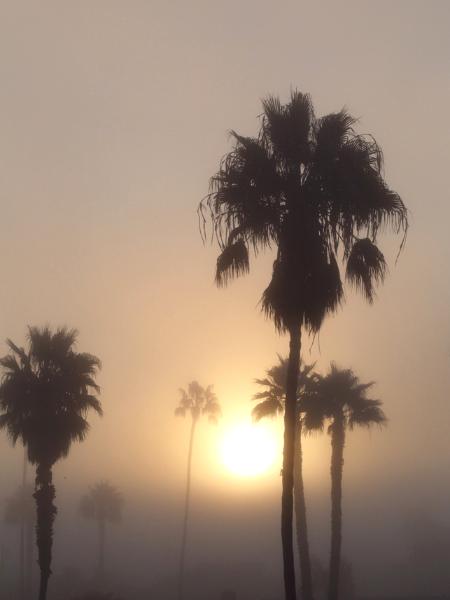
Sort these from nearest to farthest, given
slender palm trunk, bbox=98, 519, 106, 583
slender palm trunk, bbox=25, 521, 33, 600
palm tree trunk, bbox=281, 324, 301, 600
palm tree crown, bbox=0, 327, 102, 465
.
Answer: palm tree trunk, bbox=281, 324, 301, 600, palm tree crown, bbox=0, 327, 102, 465, slender palm trunk, bbox=25, 521, 33, 600, slender palm trunk, bbox=98, 519, 106, 583

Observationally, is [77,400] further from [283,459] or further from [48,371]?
[283,459]

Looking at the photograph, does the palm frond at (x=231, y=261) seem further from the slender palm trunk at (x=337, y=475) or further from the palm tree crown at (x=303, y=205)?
the slender palm trunk at (x=337, y=475)

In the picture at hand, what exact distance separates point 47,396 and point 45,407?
580 mm

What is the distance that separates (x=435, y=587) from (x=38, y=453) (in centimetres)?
7217

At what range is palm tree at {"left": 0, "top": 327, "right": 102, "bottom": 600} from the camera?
116ft

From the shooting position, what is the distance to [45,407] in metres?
35.8

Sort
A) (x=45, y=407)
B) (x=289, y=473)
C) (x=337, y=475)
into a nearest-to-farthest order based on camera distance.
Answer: (x=289, y=473) < (x=45, y=407) < (x=337, y=475)

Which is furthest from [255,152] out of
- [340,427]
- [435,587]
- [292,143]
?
[435,587]

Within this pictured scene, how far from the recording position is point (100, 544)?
102 metres

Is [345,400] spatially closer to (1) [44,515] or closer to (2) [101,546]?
(1) [44,515]

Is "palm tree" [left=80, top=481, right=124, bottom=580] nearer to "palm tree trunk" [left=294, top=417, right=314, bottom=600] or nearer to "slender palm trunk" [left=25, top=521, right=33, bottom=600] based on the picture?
"slender palm trunk" [left=25, top=521, right=33, bottom=600]

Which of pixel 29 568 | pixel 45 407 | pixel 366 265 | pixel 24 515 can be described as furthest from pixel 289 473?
pixel 24 515

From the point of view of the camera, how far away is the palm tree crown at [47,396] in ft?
116

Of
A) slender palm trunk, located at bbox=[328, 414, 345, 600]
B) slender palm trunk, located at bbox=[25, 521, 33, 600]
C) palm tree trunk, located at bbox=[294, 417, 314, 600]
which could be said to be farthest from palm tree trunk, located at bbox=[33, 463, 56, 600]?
slender palm trunk, located at bbox=[25, 521, 33, 600]
